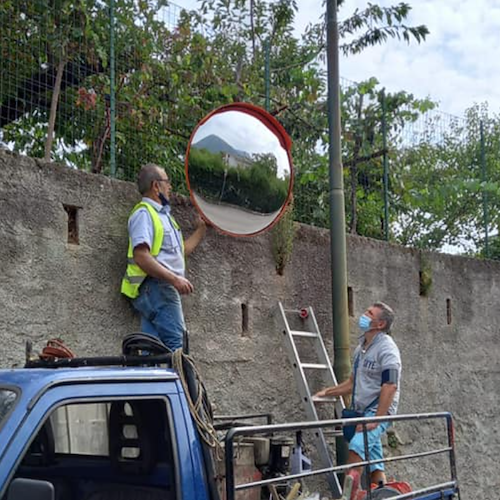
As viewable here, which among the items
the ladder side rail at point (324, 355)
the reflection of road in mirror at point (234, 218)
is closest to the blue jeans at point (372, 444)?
the ladder side rail at point (324, 355)

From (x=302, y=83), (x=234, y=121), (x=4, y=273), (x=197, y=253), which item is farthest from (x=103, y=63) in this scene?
(x=302, y=83)

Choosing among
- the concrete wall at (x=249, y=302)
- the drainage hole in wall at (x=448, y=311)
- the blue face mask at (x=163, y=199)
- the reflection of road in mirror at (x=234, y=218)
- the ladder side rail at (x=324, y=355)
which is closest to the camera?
the concrete wall at (x=249, y=302)

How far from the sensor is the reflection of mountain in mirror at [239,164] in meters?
6.87

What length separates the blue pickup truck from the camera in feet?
10.1

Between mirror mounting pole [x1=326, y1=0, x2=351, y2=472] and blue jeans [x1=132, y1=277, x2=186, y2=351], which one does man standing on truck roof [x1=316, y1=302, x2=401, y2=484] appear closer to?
mirror mounting pole [x1=326, y1=0, x2=351, y2=472]

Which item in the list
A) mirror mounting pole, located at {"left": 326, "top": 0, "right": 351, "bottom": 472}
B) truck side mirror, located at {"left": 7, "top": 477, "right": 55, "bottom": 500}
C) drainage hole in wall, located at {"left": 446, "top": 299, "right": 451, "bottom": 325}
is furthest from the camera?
drainage hole in wall, located at {"left": 446, "top": 299, "right": 451, "bottom": 325}

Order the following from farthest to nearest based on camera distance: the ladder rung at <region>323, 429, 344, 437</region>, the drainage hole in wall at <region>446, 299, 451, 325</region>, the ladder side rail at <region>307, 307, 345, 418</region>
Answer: the drainage hole in wall at <region>446, 299, 451, 325</region>, the ladder side rail at <region>307, 307, 345, 418</region>, the ladder rung at <region>323, 429, 344, 437</region>

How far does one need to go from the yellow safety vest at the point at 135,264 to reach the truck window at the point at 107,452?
93.2 inches

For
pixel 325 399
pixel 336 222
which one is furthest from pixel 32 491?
pixel 325 399

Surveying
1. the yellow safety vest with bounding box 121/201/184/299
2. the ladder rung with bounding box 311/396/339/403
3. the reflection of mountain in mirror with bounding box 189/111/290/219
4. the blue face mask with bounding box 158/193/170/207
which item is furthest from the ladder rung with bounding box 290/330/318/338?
the blue face mask with bounding box 158/193/170/207

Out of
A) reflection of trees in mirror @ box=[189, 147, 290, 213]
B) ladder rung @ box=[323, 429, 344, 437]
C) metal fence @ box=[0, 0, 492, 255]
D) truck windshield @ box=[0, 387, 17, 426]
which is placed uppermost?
metal fence @ box=[0, 0, 492, 255]

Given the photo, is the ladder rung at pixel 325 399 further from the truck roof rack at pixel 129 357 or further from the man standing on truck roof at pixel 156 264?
the truck roof rack at pixel 129 357

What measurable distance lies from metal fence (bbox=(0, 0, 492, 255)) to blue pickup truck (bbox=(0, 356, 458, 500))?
3616mm

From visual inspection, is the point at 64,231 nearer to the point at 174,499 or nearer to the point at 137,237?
the point at 137,237
